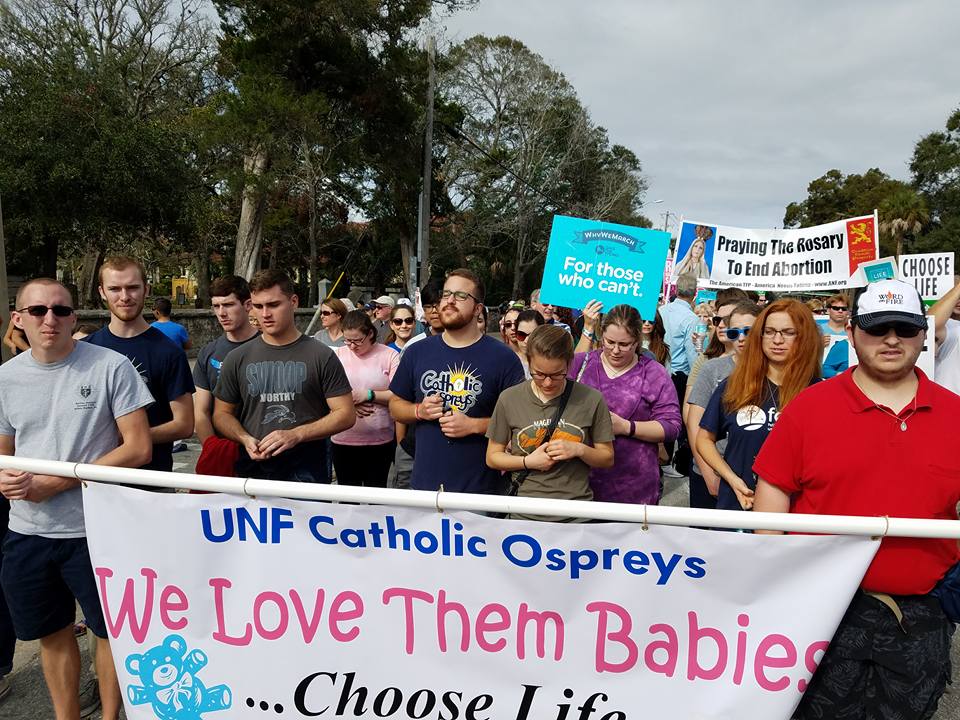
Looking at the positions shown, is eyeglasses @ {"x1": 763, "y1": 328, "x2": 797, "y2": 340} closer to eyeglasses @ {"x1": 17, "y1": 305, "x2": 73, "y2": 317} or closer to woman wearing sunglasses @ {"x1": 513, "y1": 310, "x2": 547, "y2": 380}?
woman wearing sunglasses @ {"x1": 513, "y1": 310, "x2": 547, "y2": 380}

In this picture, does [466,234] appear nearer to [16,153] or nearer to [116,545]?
[16,153]

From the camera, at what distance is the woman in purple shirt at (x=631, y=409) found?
136 inches

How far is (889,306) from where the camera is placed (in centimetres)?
195

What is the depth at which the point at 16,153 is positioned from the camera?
1591cm

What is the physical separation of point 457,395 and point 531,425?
1.56 feet

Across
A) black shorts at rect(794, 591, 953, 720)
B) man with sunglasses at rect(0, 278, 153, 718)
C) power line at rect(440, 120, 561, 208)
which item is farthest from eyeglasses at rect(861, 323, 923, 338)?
power line at rect(440, 120, 561, 208)

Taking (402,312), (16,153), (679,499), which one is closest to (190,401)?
(402,312)

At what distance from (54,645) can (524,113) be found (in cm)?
3857

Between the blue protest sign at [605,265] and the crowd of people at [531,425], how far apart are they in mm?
1184

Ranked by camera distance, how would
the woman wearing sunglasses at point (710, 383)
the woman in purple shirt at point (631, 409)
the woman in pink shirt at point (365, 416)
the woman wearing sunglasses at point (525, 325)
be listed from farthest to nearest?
the woman wearing sunglasses at point (525, 325)
the woman in pink shirt at point (365, 416)
the woman in purple shirt at point (631, 409)
the woman wearing sunglasses at point (710, 383)

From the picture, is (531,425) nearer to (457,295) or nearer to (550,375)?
(550,375)

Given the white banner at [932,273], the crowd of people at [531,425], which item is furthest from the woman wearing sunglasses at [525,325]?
the white banner at [932,273]

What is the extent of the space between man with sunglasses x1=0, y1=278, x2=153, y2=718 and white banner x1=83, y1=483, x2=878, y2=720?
0.34 metres

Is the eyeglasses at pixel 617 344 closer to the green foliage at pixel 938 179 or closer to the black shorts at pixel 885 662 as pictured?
the black shorts at pixel 885 662
